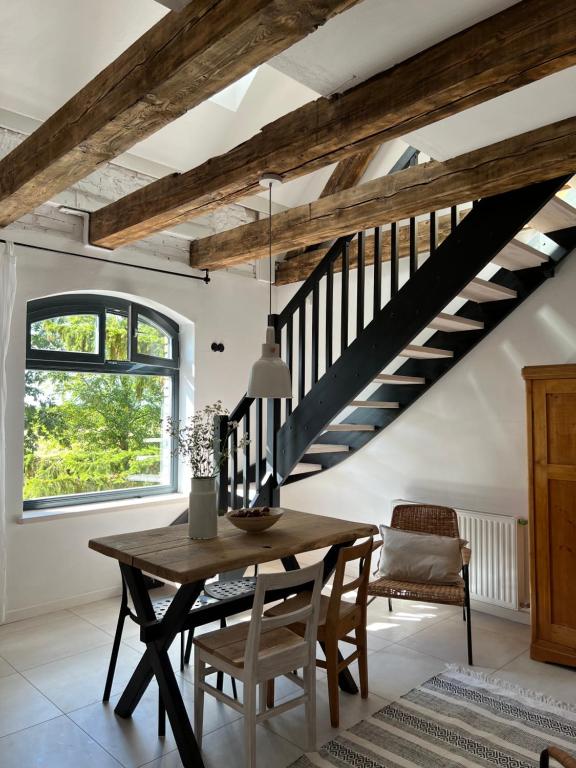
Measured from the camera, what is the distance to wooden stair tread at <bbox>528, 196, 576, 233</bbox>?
341 centimetres

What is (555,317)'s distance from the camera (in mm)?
4016

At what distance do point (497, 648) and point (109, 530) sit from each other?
9.90 feet

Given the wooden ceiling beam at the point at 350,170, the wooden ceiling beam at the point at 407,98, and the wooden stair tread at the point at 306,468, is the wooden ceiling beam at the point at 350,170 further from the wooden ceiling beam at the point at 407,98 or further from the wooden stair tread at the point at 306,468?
the wooden stair tread at the point at 306,468

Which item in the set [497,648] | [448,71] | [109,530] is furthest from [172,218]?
[497,648]

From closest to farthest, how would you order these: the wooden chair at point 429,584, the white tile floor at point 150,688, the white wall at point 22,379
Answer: the white tile floor at point 150,688 < the wooden chair at point 429,584 < the white wall at point 22,379

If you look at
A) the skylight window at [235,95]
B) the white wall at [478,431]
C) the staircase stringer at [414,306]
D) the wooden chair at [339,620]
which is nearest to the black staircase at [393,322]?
the staircase stringer at [414,306]

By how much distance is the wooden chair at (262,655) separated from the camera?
2.31 metres

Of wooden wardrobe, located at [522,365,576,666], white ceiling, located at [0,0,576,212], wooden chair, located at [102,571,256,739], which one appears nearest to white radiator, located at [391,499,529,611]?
wooden wardrobe, located at [522,365,576,666]

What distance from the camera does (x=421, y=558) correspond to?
3.78 m

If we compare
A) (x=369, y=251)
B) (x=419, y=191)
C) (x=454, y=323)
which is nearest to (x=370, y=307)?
(x=369, y=251)

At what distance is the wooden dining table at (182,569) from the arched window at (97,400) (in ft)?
5.67

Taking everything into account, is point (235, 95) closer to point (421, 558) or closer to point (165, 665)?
point (421, 558)

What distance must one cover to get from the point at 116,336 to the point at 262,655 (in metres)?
3.29

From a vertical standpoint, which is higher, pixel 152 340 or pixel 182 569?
pixel 152 340
